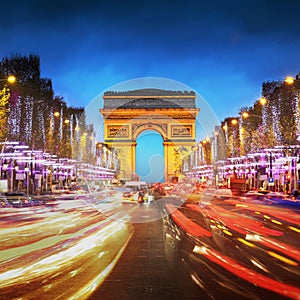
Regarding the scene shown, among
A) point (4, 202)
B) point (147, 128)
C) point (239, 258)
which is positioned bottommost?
point (239, 258)

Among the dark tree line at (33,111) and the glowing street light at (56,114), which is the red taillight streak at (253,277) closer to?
the dark tree line at (33,111)

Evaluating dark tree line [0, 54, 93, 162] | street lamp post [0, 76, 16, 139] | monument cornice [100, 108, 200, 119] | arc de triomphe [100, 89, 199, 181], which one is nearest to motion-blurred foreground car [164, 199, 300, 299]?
street lamp post [0, 76, 16, 139]

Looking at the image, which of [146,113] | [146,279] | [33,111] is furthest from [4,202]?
[146,113]

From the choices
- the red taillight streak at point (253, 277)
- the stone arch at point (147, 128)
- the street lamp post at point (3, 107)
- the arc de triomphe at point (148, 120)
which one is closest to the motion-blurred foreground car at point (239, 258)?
the red taillight streak at point (253, 277)

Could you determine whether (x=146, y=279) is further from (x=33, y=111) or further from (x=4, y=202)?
(x=33, y=111)

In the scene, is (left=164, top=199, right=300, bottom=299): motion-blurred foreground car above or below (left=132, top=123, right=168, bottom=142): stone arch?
below

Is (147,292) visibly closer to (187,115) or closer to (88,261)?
(88,261)

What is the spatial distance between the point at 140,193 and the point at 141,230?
46.3 feet

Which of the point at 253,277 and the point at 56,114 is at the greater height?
the point at 56,114

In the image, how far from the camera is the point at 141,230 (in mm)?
16781

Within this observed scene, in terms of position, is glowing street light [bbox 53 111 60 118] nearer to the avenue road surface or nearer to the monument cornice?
the avenue road surface

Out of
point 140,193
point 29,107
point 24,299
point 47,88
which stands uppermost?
point 47,88

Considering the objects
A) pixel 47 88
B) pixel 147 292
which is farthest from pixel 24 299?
pixel 47 88

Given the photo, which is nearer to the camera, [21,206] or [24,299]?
[24,299]
